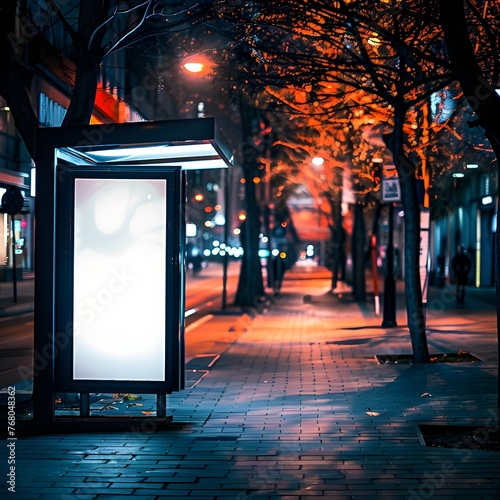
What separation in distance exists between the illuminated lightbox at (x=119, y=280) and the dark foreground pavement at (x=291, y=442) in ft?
2.37

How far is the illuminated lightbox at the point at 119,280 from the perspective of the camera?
9.51 m

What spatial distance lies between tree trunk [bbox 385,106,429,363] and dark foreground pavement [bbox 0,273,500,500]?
575 millimetres

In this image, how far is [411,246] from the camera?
54.1 ft

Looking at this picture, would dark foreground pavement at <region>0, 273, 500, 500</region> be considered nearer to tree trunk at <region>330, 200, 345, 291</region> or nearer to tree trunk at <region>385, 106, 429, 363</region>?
tree trunk at <region>385, 106, 429, 363</region>

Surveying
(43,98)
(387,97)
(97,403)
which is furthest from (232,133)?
A: (97,403)

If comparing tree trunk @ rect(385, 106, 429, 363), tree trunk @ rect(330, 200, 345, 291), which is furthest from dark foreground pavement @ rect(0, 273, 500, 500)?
tree trunk @ rect(330, 200, 345, 291)

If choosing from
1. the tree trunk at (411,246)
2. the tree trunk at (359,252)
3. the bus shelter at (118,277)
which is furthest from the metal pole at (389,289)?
the bus shelter at (118,277)

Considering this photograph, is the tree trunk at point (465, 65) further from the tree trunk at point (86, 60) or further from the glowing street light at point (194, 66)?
the glowing street light at point (194, 66)

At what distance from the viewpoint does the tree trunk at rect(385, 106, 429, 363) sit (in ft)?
51.8

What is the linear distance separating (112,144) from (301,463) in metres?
3.40

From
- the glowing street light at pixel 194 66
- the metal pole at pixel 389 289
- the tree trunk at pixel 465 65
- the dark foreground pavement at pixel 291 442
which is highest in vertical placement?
the glowing street light at pixel 194 66

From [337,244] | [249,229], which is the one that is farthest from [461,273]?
[337,244]

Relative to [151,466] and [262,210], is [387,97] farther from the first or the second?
[262,210]

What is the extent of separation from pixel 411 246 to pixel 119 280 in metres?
8.00
